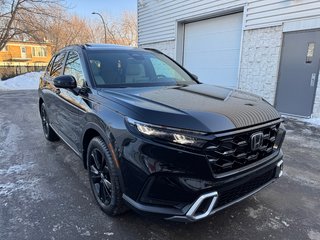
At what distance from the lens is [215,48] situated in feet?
32.1

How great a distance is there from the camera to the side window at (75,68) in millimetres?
3117

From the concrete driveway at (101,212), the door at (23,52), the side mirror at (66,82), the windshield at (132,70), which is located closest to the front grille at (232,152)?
the concrete driveway at (101,212)

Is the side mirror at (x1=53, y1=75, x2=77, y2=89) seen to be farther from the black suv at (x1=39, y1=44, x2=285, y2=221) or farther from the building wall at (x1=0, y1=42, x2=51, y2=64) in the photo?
the building wall at (x1=0, y1=42, x2=51, y2=64)

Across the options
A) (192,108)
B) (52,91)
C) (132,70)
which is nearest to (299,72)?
(132,70)

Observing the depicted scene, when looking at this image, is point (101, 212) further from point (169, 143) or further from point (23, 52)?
point (23, 52)

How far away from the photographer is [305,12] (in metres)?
6.71

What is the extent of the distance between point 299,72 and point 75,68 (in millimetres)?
6167

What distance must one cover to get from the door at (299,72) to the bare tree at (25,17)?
19600 mm

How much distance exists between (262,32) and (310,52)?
1.64m

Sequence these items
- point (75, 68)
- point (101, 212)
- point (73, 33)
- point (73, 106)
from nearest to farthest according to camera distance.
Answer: point (101, 212) → point (73, 106) → point (75, 68) → point (73, 33)

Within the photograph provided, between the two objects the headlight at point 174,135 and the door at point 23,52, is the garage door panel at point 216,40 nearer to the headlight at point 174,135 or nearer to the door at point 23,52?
the headlight at point 174,135

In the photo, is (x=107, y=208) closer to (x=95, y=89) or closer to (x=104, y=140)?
(x=104, y=140)


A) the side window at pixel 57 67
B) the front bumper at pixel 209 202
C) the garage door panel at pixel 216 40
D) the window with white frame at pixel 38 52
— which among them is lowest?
the front bumper at pixel 209 202

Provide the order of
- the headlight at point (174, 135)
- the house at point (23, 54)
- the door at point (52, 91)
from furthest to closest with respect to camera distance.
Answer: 1. the house at point (23, 54)
2. the door at point (52, 91)
3. the headlight at point (174, 135)
